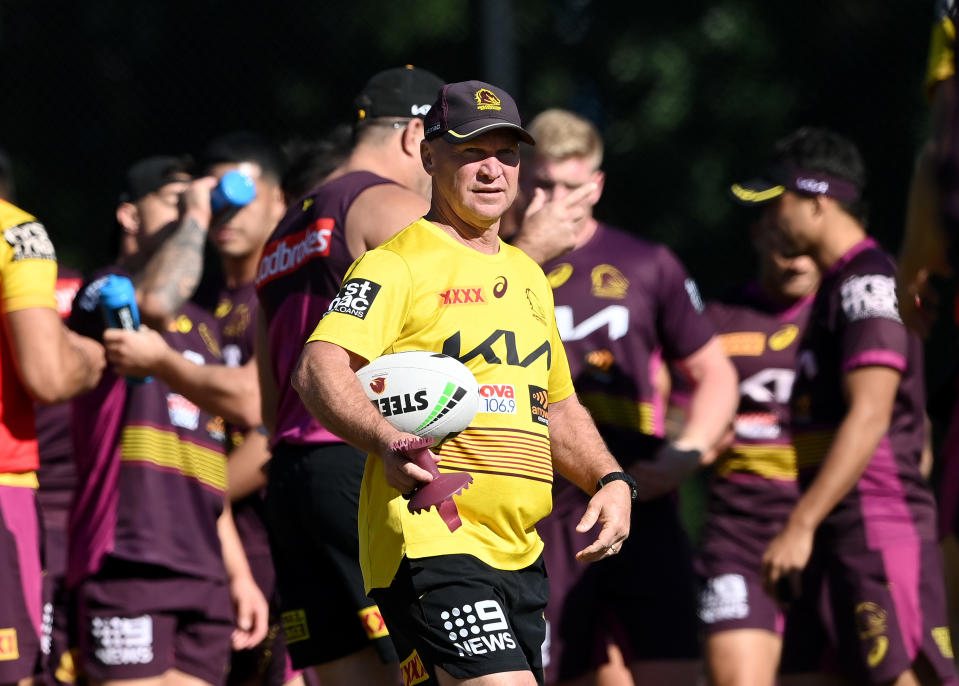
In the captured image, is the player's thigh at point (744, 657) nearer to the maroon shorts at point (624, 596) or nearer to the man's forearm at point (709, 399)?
the maroon shorts at point (624, 596)

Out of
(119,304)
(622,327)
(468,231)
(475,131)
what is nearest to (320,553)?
(468,231)

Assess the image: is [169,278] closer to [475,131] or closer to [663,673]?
[475,131]

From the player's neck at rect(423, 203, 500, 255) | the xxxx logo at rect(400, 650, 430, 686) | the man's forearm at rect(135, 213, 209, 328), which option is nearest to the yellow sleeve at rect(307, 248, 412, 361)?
the player's neck at rect(423, 203, 500, 255)

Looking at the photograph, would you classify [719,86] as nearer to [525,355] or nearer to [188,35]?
[188,35]

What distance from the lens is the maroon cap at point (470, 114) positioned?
3762 mm

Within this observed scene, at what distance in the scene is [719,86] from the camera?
9984mm

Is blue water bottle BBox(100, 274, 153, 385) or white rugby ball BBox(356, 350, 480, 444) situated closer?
white rugby ball BBox(356, 350, 480, 444)

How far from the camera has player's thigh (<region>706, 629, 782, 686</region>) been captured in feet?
21.0

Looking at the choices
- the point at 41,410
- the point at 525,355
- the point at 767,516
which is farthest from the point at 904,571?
the point at 41,410

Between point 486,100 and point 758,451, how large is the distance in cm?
332

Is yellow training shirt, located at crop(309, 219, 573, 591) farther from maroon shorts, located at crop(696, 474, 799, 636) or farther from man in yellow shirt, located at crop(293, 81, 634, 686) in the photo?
maroon shorts, located at crop(696, 474, 799, 636)

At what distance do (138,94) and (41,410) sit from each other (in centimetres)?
320

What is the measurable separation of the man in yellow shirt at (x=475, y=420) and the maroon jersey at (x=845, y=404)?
6.67 ft

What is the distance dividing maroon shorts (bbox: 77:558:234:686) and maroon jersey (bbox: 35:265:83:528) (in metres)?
1.08
